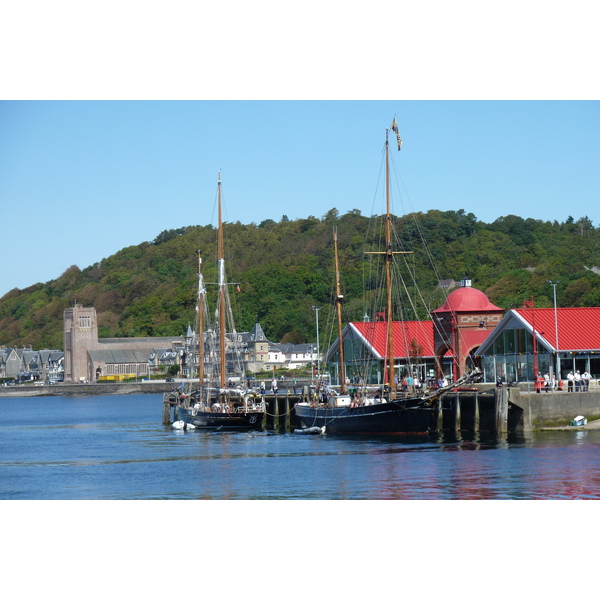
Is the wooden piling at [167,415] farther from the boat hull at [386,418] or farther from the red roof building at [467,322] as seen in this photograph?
the boat hull at [386,418]

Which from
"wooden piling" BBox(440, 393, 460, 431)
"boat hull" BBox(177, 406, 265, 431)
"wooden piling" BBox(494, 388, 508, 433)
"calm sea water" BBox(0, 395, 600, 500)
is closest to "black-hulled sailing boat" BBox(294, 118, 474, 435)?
"wooden piling" BBox(440, 393, 460, 431)

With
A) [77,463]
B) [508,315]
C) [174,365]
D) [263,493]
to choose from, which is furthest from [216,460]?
[174,365]

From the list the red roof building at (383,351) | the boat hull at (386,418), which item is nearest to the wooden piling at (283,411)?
the red roof building at (383,351)

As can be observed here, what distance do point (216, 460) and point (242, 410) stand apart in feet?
61.3

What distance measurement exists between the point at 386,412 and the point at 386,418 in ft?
1.02

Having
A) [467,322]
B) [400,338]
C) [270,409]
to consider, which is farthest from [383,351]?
[270,409]

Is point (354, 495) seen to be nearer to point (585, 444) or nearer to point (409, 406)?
point (585, 444)

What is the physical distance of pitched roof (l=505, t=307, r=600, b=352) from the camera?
2202 inches

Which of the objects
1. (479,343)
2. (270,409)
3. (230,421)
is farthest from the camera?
(479,343)

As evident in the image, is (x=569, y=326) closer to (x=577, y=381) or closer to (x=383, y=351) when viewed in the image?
(x=577, y=381)

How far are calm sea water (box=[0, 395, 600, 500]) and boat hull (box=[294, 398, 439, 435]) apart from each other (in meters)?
1.61

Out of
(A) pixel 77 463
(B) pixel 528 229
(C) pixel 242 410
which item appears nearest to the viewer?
(A) pixel 77 463

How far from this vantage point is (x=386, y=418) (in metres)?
52.1

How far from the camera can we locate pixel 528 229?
520 ft
